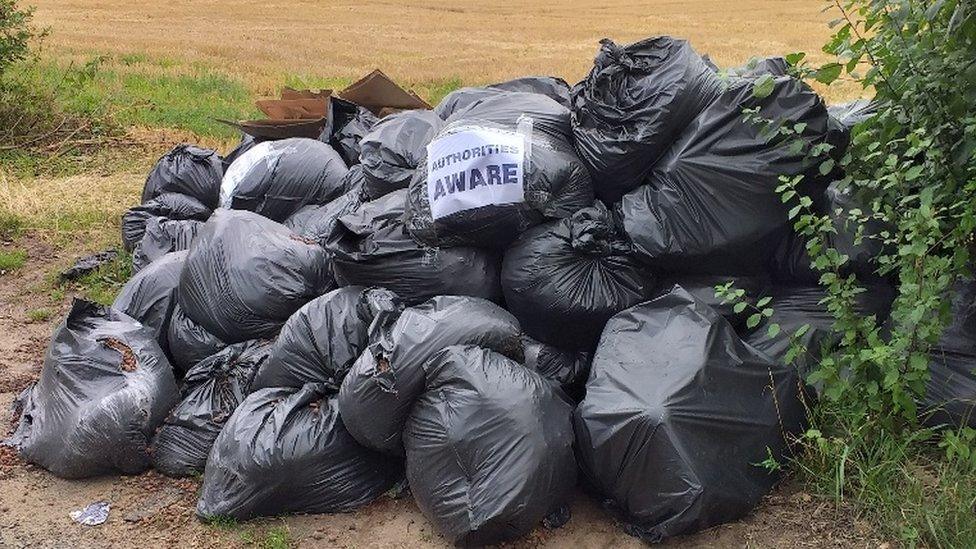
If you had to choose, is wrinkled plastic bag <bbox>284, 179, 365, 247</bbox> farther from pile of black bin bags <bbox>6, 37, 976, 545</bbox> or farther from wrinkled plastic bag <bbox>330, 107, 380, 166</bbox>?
wrinkled plastic bag <bbox>330, 107, 380, 166</bbox>

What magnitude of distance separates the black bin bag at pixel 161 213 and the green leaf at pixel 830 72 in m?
3.49

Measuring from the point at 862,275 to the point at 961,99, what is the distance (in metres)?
0.75

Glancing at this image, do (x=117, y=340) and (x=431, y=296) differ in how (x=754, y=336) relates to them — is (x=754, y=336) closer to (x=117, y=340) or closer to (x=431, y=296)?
(x=431, y=296)

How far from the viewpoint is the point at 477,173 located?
333cm

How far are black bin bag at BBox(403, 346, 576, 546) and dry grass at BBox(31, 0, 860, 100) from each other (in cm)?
948

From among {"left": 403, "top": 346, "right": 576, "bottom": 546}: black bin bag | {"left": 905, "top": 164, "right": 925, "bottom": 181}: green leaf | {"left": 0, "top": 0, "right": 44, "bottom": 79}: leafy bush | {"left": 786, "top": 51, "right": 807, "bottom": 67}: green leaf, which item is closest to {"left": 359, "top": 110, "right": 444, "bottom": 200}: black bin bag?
{"left": 403, "top": 346, "right": 576, "bottom": 546}: black bin bag

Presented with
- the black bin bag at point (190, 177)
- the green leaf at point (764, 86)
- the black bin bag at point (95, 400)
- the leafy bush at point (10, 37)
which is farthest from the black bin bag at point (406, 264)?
the leafy bush at point (10, 37)

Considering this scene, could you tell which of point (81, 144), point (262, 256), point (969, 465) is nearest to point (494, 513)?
point (969, 465)

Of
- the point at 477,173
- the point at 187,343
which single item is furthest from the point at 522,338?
the point at 187,343

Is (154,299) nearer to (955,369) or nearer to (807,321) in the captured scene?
(807,321)

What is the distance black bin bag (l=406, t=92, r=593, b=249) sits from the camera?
3.30 metres

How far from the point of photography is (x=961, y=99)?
8.62ft

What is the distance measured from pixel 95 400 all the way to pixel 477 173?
1.61 m

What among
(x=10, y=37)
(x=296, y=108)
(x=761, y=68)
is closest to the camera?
(x=761, y=68)
